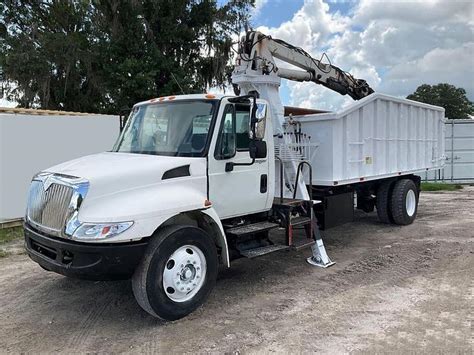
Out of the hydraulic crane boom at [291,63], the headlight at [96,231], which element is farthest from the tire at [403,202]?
the headlight at [96,231]

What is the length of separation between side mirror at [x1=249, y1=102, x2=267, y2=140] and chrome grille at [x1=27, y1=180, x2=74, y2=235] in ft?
6.87

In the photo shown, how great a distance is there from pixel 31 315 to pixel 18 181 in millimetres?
6164

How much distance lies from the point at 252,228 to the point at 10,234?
20.6 feet

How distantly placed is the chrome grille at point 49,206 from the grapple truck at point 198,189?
0.04ft

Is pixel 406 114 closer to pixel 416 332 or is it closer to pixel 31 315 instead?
pixel 416 332

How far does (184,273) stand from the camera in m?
4.71

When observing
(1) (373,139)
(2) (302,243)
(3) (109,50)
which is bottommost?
(2) (302,243)

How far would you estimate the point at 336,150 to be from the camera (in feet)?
23.9

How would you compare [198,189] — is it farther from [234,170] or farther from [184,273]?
[184,273]

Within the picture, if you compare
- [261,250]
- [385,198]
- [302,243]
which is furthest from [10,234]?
[385,198]

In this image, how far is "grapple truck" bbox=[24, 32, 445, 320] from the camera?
4316 mm

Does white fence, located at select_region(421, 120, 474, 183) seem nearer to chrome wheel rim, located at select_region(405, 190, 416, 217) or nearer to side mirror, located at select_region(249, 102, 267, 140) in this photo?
chrome wheel rim, located at select_region(405, 190, 416, 217)

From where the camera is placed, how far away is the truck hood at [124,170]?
14.4 ft

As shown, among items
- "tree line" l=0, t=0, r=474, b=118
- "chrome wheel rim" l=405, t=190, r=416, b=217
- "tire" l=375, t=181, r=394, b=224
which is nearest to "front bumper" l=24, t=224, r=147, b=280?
"tire" l=375, t=181, r=394, b=224
